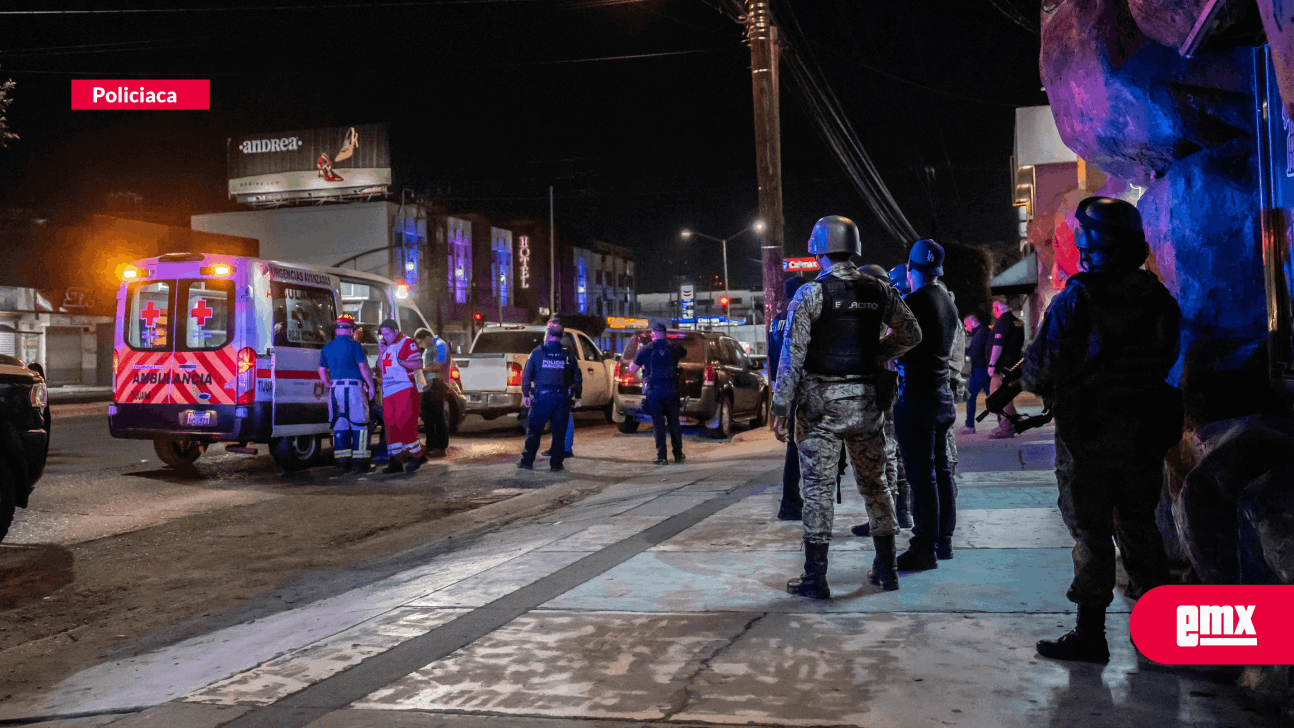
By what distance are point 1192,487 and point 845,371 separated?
1555 millimetres

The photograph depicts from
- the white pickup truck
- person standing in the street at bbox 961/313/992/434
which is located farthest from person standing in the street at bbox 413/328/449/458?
person standing in the street at bbox 961/313/992/434

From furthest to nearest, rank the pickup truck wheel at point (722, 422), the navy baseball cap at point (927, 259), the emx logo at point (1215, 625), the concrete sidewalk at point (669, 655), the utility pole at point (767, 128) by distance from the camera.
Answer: the utility pole at point (767, 128) → the pickup truck wheel at point (722, 422) → the navy baseball cap at point (927, 259) → the concrete sidewalk at point (669, 655) → the emx logo at point (1215, 625)

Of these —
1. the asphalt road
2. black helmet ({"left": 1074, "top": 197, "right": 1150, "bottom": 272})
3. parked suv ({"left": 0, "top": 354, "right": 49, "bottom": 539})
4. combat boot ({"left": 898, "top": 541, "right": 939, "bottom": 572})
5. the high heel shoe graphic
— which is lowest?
the asphalt road

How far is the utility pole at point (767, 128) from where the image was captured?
602 inches

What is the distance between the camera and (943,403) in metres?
5.32

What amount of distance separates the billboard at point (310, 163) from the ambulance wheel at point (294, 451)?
153 ft

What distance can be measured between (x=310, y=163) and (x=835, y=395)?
5723cm

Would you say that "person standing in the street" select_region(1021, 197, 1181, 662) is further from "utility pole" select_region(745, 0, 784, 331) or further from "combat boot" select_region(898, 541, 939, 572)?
"utility pole" select_region(745, 0, 784, 331)

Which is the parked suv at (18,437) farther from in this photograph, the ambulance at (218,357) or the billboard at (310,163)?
the billboard at (310,163)

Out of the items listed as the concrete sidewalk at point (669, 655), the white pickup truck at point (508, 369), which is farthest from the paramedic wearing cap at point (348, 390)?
the concrete sidewalk at point (669, 655)

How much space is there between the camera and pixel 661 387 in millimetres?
11641

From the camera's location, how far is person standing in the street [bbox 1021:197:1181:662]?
11.6 ft

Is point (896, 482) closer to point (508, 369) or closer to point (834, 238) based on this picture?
point (834, 238)

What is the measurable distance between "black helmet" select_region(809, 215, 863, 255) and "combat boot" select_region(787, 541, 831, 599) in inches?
56.1
